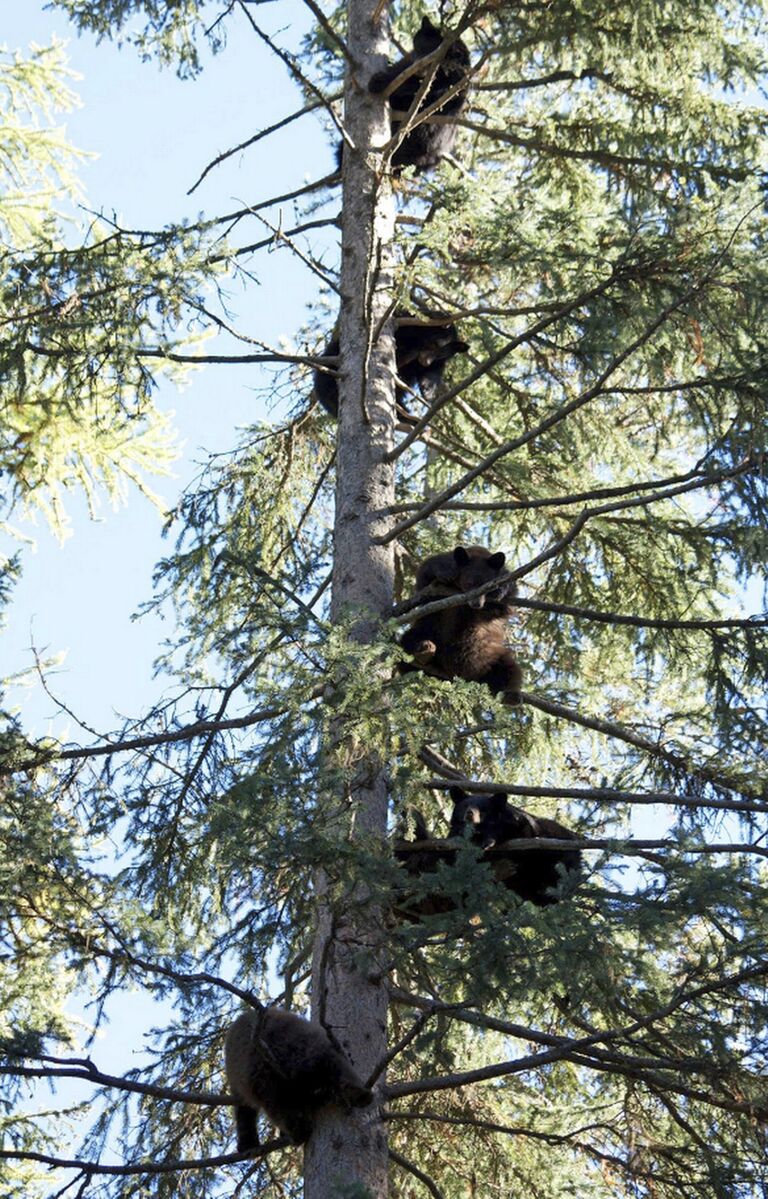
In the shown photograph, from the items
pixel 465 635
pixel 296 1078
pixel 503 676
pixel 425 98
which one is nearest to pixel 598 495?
pixel 465 635

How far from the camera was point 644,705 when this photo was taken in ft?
39.2

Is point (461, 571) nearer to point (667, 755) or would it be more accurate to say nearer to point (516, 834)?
point (516, 834)

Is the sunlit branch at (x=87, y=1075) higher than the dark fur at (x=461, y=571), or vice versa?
the dark fur at (x=461, y=571)

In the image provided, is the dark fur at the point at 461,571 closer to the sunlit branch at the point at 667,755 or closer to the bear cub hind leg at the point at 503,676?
the bear cub hind leg at the point at 503,676

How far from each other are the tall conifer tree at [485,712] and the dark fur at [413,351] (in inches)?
8.2

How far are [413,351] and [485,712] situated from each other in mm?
2762

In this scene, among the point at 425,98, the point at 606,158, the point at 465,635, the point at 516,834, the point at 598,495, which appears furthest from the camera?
the point at 425,98

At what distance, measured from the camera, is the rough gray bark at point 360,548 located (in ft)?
18.7

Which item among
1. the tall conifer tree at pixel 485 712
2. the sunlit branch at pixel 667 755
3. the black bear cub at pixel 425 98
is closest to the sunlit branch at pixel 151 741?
the tall conifer tree at pixel 485 712

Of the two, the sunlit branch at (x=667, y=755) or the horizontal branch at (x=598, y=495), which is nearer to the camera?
the horizontal branch at (x=598, y=495)

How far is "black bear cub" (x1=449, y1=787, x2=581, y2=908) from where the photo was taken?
741 centimetres

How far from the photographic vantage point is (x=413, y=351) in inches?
385

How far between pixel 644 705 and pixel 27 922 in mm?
6309

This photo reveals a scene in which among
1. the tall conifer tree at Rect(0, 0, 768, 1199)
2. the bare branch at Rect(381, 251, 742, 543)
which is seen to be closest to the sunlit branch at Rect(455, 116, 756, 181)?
the tall conifer tree at Rect(0, 0, 768, 1199)
